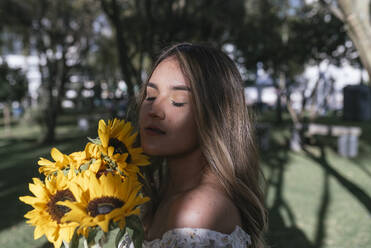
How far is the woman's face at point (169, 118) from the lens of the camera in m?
1.34

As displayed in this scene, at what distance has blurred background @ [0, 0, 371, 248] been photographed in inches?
183

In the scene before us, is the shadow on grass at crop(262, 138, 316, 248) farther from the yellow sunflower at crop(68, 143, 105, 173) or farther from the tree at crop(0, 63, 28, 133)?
the tree at crop(0, 63, 28, 133)

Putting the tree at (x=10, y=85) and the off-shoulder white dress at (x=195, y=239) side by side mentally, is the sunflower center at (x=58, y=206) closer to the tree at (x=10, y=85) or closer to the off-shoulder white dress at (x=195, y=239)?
the off-shoulder white dress at (x=195, y=239)

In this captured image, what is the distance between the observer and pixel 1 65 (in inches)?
573

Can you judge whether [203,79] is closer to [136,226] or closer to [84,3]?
[136,226]

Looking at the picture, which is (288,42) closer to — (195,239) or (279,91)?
(279,91)

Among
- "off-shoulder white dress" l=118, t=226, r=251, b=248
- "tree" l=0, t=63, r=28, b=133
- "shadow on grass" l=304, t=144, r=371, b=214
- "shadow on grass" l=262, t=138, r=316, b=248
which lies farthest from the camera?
"tree" l=0, t=63, r=28, b=133

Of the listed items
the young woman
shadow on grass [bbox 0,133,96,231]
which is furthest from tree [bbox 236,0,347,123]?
the young woman

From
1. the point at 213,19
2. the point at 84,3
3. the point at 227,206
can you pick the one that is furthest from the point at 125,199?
the point at 84,3

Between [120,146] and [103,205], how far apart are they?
370 millimetres

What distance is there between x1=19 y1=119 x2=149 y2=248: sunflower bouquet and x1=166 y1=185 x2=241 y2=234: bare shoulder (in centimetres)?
19

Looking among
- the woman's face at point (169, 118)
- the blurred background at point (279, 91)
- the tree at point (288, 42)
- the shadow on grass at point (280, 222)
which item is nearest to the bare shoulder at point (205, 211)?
the woman's face at point (169, 118)

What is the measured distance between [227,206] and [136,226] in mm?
417

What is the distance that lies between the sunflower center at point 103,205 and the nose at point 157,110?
42 centimetres
